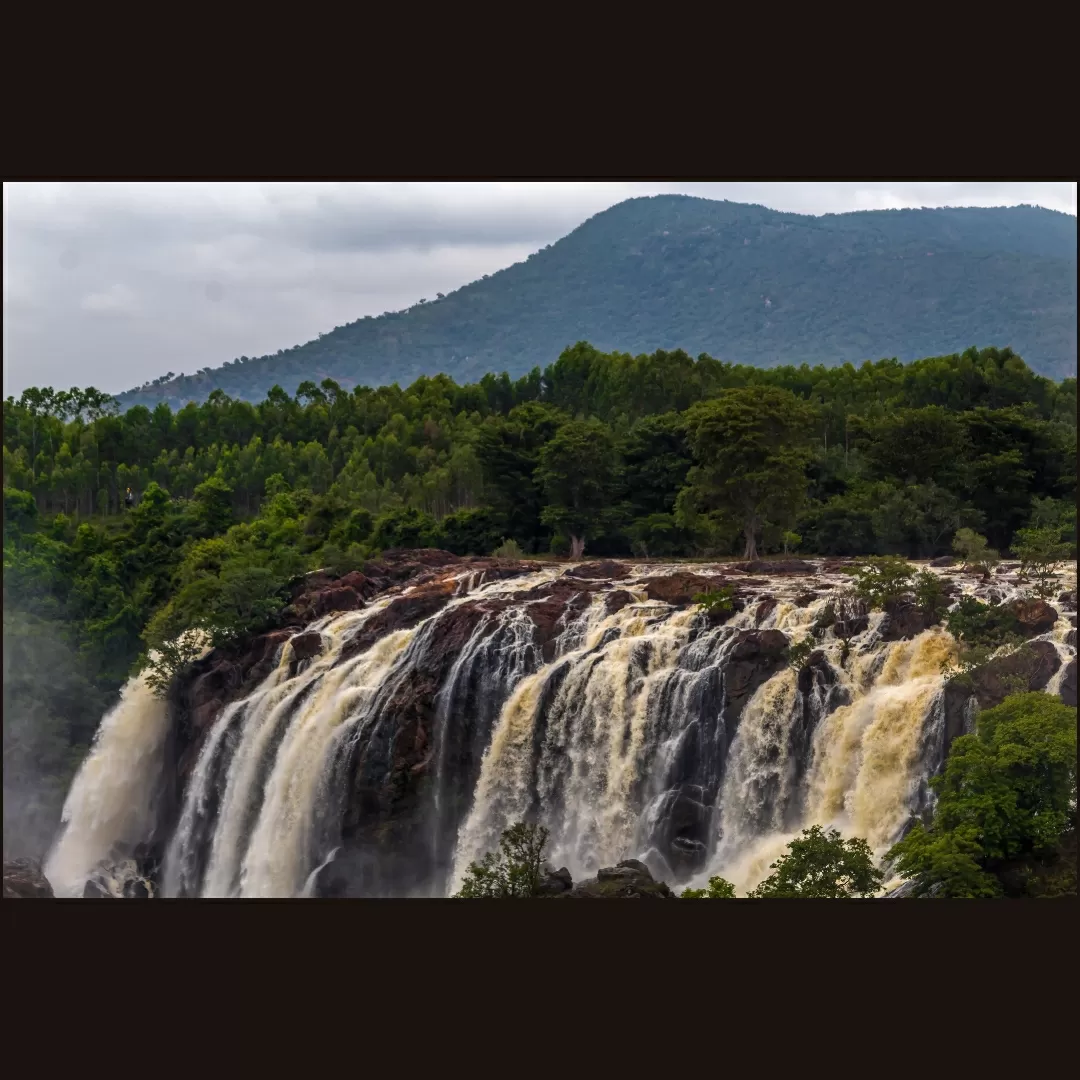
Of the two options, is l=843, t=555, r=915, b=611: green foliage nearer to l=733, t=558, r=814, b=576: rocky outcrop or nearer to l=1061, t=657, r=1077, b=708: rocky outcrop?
l=1061, t=657, r=1077, b=708: rocky outcrop

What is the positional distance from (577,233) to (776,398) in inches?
3035

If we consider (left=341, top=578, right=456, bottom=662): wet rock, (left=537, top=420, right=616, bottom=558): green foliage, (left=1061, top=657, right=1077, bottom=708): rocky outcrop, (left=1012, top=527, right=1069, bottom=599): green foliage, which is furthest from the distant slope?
(left=1061, top=657, right=1077, bottom=708): rocky outcrop

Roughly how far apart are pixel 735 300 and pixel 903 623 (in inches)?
2818

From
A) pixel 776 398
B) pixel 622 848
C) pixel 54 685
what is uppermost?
pixel 776 398

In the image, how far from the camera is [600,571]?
17.6 meters

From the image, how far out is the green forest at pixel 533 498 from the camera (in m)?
18.9

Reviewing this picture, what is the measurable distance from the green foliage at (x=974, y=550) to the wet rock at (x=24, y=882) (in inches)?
378

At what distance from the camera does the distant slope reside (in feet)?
227

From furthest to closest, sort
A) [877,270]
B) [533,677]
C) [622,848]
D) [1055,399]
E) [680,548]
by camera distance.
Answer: [877,270]
[1055,399]
[680,548]
[533,677]
[622,848]

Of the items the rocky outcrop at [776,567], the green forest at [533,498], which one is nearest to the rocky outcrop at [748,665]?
the rocky outcrop at [776,567]

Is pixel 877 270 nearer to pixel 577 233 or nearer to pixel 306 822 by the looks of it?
pixel 577 233

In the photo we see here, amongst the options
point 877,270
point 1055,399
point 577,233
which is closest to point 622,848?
point 1055,399

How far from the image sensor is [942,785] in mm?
10867

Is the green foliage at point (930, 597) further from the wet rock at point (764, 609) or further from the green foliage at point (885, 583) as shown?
the wet rock at point (764, 609)
